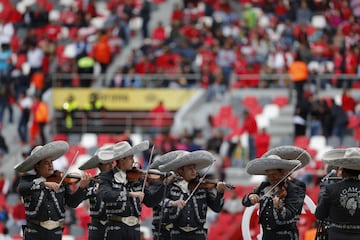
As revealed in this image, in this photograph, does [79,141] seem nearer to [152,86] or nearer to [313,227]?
[152,86]

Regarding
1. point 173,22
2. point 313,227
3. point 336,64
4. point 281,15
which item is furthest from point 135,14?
point 313,227

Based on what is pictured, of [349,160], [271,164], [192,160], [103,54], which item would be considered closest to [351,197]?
[349,160]

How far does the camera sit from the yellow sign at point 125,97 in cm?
3359

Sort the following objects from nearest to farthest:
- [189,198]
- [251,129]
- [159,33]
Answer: [189,198]
[251,129]
[159,33]

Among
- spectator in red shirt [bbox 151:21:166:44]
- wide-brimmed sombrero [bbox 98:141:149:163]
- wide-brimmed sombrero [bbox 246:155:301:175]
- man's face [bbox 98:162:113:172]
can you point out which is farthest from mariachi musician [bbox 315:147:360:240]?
spectator in red shirt [bbox 151:21:166:44]

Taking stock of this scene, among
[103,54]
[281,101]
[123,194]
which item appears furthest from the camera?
[103,54]

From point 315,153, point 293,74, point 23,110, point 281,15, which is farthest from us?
point 281,15

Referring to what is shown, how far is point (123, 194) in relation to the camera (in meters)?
17.5

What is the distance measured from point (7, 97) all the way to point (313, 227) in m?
14.0

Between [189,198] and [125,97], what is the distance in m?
16.8

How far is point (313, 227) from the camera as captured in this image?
72.7 feet

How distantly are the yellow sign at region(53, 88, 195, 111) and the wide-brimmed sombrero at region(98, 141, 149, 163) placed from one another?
15658 mm

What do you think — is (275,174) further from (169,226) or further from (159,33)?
(159,33)

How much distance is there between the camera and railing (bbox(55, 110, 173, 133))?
32.8 meters
